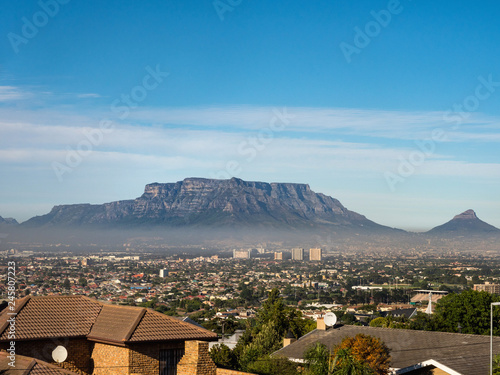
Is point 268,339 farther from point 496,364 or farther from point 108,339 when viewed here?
point 108,339

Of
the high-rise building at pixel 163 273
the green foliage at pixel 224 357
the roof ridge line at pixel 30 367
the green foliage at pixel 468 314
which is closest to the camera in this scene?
the roof ridge line at pixel 30 367

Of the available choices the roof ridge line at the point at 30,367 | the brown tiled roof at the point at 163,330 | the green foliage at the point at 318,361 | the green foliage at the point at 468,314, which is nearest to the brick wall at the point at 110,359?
the brown tiled roof at the point at 163,330

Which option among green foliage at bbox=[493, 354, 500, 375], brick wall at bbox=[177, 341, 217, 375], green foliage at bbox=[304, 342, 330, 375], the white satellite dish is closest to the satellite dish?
brick wall at bbox=[177, 341, 217, 375]

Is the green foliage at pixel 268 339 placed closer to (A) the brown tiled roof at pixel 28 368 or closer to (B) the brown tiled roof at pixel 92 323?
(B) the brown tiled roof at pixel 92 323

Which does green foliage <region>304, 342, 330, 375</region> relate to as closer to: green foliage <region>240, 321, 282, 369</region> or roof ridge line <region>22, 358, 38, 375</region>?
roof ridge line <region>22, 358, 38, 375</region>

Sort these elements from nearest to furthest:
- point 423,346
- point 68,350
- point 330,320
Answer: point 68,350, point 423,346, point 330,320

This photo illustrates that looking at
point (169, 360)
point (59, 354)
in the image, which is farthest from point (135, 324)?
point (59, 354)

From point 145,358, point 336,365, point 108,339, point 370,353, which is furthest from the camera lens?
point 370,353
